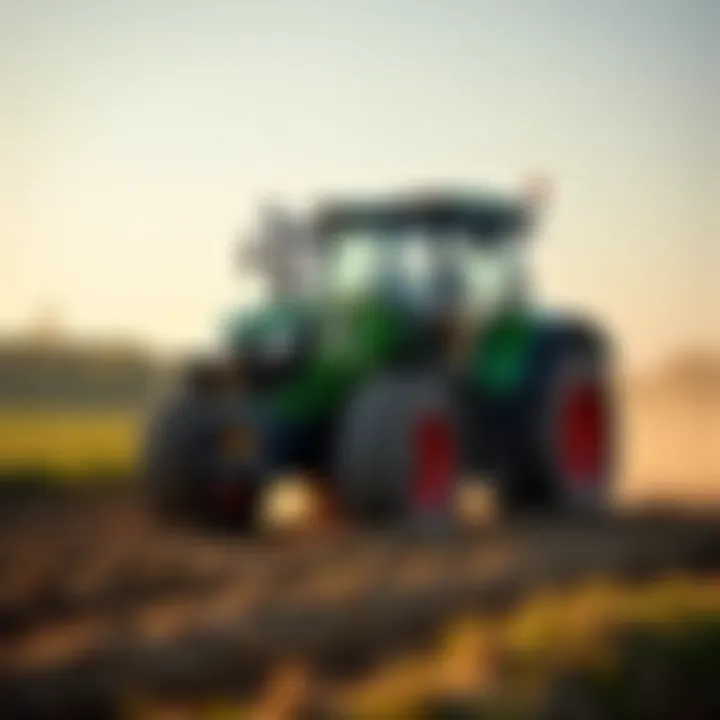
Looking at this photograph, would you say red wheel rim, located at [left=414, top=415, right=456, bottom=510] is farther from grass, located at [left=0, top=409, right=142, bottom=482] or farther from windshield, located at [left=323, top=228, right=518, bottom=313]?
grass, located at [left=0, top=409, right=142, bottom=482]

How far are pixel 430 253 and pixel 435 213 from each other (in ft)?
0.16

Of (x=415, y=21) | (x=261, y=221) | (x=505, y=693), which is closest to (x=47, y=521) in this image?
(x=261, y=221)

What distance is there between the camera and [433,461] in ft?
5.06

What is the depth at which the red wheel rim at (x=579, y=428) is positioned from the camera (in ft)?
5.25

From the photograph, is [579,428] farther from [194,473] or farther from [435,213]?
[194,473]

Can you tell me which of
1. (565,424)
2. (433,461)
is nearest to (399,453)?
(433,461)

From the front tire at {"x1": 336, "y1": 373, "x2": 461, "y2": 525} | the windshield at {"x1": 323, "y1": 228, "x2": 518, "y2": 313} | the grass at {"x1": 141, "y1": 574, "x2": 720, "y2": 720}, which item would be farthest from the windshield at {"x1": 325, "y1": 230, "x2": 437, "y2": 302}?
the grass at {"x1": 141, "y1": 574, "x2": 720, "y2": 720}

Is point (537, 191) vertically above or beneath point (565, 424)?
above

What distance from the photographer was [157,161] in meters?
1.57

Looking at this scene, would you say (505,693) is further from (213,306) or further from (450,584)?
(213,306)

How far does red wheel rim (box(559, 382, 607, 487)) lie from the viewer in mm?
1600

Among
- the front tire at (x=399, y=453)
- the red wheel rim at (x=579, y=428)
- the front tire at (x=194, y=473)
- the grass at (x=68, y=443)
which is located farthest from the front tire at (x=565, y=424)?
the grass at (x=68, y=443)

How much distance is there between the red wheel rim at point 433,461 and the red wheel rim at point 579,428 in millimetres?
146

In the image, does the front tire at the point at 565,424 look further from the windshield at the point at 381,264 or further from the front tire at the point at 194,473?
the front tire at the point at 194,473
